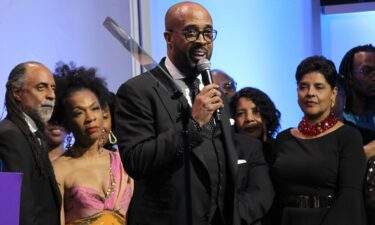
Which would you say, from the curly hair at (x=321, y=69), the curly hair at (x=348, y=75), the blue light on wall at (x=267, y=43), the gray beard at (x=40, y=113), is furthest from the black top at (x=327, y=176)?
the blue light on wall at (x=267, y=43)

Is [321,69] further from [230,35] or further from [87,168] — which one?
[230,35]

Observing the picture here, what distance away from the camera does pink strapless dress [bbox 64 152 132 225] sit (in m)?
4.14

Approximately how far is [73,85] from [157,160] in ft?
5.65

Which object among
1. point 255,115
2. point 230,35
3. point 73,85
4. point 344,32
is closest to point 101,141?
point 73,85

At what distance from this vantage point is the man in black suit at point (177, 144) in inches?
121

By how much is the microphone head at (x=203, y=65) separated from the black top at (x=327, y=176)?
1.04 meters

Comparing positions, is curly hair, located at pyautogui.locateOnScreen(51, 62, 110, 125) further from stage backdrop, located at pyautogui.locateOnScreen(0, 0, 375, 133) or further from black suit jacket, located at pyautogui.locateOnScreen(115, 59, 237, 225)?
black suit jacket, located at pyautogui.locateOnScreen(115, 59, 237, 225)

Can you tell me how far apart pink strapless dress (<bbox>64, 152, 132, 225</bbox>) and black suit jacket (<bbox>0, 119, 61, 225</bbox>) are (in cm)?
17

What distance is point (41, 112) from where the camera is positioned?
4188mm

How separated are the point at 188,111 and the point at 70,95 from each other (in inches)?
64.5

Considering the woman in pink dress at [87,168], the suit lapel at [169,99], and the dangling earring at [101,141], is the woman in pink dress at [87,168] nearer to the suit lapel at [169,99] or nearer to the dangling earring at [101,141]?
the dangling earring at [101,141]

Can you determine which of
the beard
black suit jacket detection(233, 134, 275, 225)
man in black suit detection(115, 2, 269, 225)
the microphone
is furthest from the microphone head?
the beard

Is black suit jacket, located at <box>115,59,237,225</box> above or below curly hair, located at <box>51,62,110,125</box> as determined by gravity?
below

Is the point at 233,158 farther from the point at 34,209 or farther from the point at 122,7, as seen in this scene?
the point at 122,7
